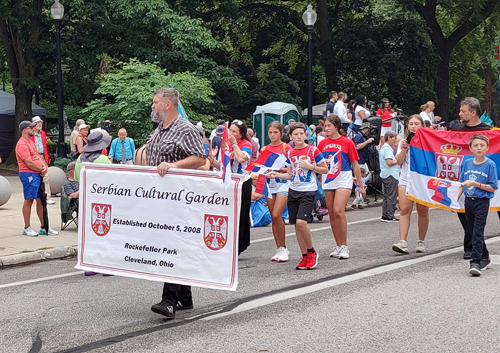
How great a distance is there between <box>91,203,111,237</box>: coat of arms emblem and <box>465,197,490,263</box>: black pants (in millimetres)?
4203

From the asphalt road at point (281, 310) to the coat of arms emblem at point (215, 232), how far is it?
2.20 ft

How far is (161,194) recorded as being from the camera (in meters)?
6.91

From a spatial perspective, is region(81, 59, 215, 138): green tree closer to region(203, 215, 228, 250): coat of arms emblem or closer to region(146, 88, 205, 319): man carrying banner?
region(146, 88, 205, 319): man carrying banner

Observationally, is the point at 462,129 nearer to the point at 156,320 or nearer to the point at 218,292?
the point at 218,292

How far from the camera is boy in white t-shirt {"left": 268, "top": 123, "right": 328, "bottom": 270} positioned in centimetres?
939

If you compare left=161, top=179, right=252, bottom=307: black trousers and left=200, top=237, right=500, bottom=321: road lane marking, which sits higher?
left=161, top=179, right=252, bottom=307: black trousers

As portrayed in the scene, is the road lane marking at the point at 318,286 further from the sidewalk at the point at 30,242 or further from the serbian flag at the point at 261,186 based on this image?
the sidewalk at the point at 30,242


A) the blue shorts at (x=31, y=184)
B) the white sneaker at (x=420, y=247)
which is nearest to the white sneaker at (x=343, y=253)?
the white sneaker at (x=420, y=247)

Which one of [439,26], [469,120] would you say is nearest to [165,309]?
[469,120]

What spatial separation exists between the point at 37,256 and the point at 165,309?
4899 mm

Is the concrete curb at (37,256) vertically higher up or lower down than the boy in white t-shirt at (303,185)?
lower down

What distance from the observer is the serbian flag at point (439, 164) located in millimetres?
10703

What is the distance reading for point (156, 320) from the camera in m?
6.87

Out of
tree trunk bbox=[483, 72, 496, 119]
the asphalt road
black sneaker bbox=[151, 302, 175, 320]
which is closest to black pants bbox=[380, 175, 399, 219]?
the asphalt road
